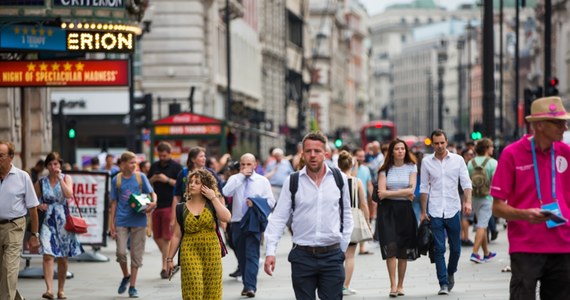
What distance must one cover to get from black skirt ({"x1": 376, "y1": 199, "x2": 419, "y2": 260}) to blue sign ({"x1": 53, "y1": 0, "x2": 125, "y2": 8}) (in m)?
5.16

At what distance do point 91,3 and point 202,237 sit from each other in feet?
25.3

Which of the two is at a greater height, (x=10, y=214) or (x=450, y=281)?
(x=10, y=214)

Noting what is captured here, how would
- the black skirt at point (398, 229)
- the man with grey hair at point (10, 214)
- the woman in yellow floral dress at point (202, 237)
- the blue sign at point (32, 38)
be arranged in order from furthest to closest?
the blue sign at point (32, 38), the black skirt at point (398, 229), the man with grey hair at point (10, 214), the woman in yellow floral dress at point (202, 237)

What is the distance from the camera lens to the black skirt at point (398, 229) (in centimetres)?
1742

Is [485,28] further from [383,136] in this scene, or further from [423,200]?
[383,136]

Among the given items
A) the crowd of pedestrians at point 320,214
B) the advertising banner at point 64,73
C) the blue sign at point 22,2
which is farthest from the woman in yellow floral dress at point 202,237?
the advertising banner at point 64,73

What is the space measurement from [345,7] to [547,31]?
461 feet

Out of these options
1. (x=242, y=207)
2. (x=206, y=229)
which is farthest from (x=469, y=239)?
(x=206, y=229)

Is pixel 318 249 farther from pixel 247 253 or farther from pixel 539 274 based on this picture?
pixel 247 253

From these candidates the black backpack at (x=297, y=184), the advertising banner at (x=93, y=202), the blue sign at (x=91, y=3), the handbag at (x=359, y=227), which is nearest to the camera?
the black backpack at (x=297, y=184)

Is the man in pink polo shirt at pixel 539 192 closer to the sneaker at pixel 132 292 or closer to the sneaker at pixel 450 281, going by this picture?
the sneaker at pixel 450 281

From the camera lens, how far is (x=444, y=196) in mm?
17578

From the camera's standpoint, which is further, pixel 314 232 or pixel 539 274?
pixel 314 232

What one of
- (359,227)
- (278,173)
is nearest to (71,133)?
(278,173)
